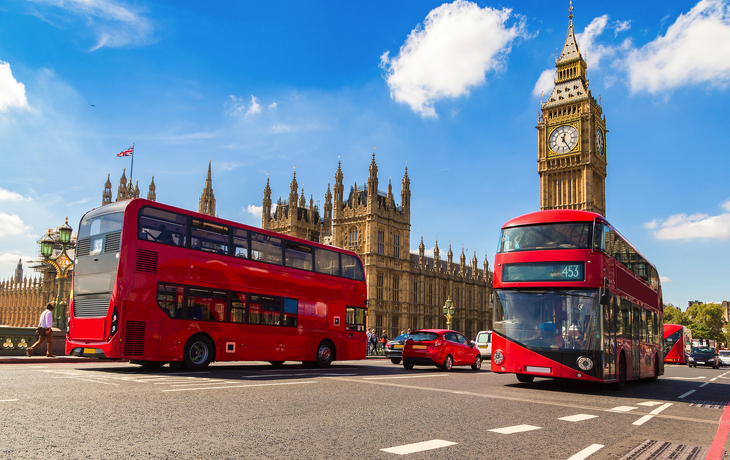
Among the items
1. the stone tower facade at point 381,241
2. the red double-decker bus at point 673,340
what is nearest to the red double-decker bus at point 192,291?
the red double-decker bus at point 673,340

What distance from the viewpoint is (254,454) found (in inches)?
184

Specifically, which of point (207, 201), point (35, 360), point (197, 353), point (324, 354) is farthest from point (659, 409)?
point (207, 201)

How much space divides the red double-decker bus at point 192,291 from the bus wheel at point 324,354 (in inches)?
1.3

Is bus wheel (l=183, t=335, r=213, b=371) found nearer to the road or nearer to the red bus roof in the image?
the road

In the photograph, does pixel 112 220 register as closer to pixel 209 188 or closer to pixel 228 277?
pixel 228 277

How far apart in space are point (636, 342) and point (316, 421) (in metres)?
11.5

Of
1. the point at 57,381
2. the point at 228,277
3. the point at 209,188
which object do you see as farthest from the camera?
the point at 209,188

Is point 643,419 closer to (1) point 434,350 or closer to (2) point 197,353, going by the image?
(2) point 197,353

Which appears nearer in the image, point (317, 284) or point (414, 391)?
point (414, 391)

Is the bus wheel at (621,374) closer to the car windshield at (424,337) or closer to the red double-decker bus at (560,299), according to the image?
the red double-decker bus at (560,299)

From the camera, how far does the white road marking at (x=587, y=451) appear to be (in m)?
5.17

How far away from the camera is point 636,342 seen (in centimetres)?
1459

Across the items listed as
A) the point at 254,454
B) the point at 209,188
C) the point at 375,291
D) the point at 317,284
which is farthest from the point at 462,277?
the point at 254,454

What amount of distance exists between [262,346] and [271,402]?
24.1 feet
